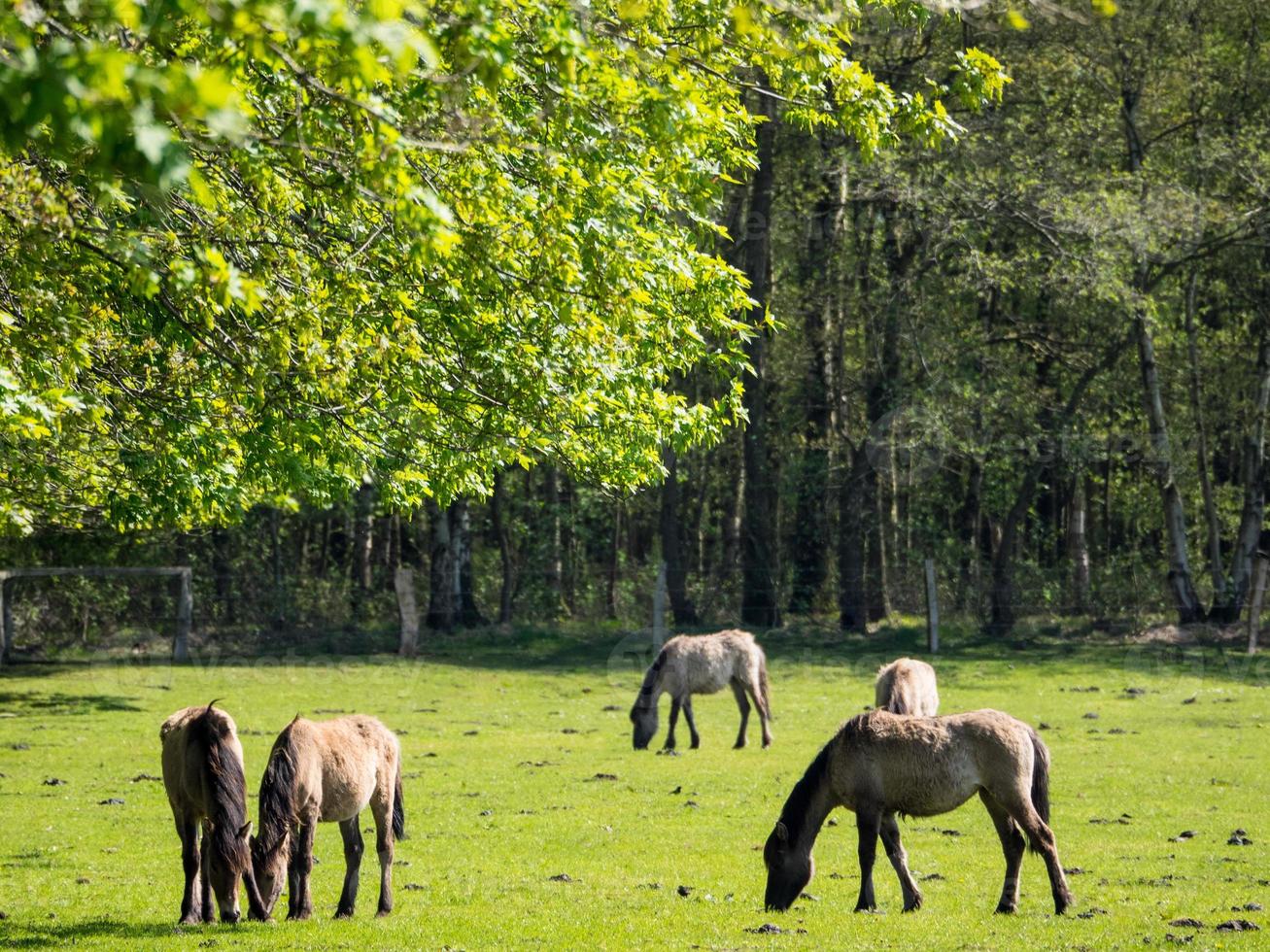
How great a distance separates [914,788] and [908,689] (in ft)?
23.7

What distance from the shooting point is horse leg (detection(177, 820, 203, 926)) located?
10.2 m

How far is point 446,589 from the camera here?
3488 centimetres

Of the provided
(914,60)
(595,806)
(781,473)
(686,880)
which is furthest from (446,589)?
(686,880)

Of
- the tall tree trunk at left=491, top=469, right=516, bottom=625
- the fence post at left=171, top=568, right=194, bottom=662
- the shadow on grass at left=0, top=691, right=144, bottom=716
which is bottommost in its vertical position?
the shadow on grass at left=0, top=691, right=144, bottom=716

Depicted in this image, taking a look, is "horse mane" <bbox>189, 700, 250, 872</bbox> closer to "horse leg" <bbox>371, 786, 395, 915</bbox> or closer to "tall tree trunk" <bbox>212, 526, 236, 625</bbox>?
"horse leg" <bbox>371, 786, 395, 915</bbox>

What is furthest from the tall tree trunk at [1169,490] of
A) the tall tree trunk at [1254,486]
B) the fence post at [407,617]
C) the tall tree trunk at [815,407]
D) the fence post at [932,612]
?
the fence post at [407,617]

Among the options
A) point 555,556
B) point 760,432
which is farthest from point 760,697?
point 555,556

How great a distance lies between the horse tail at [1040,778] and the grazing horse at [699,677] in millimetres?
10717

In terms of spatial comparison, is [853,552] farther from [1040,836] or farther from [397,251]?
[397,251]

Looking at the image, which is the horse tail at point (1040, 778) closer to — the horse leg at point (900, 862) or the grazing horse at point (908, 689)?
the horse leg at point (900, 862)

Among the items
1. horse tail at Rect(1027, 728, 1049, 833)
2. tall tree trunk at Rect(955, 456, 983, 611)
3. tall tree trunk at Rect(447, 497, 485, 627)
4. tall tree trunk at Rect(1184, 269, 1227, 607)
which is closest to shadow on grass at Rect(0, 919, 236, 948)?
horse tail at Rect(1027, 728, 1049, 833)

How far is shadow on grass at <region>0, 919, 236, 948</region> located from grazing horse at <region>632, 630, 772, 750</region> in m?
11.6

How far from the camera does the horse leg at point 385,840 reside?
1066cm

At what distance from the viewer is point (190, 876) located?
10.3 meters
